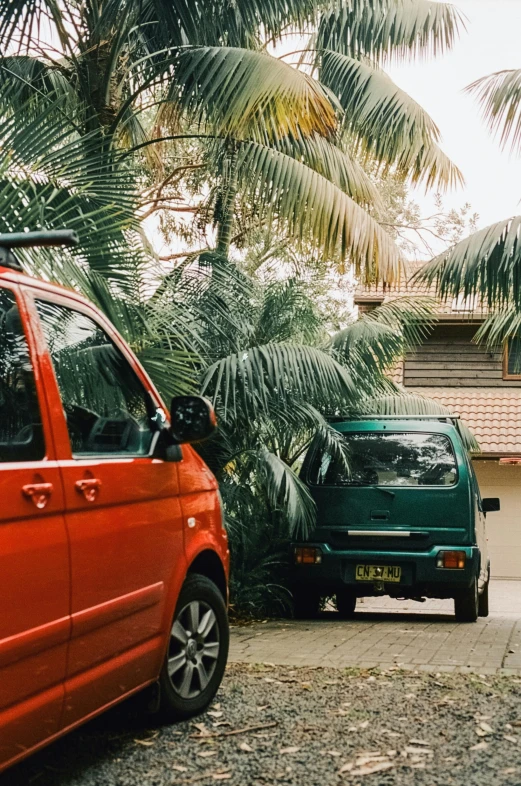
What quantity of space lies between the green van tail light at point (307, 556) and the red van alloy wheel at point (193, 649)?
428cm

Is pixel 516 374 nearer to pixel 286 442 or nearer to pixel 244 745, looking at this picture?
pixel 286 442

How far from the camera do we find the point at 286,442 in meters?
10.7

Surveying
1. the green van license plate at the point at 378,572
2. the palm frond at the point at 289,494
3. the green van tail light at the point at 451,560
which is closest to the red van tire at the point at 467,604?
the green van tail light at the point at 451,560

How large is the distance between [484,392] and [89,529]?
66.3 ft

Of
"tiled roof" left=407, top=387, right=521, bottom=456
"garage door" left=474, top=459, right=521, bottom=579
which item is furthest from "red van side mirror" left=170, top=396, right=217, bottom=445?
"garage door" left=474, top=459, right=521, bottom=579

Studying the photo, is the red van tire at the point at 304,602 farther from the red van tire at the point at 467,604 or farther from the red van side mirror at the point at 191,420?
the red van side mirror at the point at 191,420

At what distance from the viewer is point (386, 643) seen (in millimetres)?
7980

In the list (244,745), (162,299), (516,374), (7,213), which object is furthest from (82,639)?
(516,374)

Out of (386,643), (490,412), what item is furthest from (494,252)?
(490,412)

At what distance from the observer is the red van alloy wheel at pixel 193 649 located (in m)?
4.86

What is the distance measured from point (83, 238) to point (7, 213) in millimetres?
666

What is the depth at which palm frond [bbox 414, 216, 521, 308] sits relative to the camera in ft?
35.5

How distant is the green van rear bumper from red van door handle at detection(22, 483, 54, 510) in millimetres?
6144

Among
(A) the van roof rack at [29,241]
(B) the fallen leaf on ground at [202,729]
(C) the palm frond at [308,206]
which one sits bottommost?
(B) the fallen leaf on ground at [202,729]
